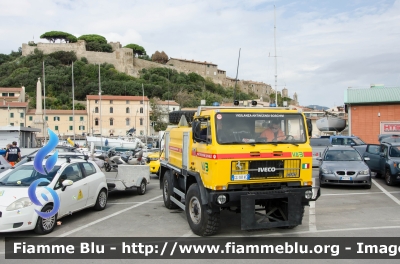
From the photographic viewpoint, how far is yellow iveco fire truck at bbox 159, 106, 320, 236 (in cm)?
710

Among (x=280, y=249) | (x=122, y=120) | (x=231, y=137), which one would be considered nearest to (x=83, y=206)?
(x=231, y=137)

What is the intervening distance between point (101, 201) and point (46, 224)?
2612 millimetres

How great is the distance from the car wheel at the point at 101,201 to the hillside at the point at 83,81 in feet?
264

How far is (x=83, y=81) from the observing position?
339 feet

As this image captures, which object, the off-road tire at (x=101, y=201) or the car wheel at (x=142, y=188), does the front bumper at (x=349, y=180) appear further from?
the off-road tire at (x=101, y=201)

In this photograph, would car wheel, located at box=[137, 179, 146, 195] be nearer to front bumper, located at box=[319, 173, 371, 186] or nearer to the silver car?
the silver car

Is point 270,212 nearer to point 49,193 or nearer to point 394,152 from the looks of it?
point 49,193

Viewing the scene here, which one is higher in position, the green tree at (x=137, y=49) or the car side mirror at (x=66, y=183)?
the green tree at (x=137, y=49)

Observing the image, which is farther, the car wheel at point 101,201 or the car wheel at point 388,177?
the car wheel at point 388,177

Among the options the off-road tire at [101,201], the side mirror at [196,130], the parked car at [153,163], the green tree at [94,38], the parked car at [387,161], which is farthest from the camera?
the green tree at [94,38]

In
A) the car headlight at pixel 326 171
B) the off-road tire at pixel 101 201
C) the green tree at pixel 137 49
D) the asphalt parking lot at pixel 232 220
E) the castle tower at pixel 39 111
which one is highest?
the green tree at pixel 137 49

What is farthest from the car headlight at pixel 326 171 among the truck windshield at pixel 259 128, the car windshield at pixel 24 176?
the car windshield at pixel 24 176

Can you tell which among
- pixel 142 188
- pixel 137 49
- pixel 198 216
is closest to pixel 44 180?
pixel 198 216

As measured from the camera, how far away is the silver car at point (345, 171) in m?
13.4
